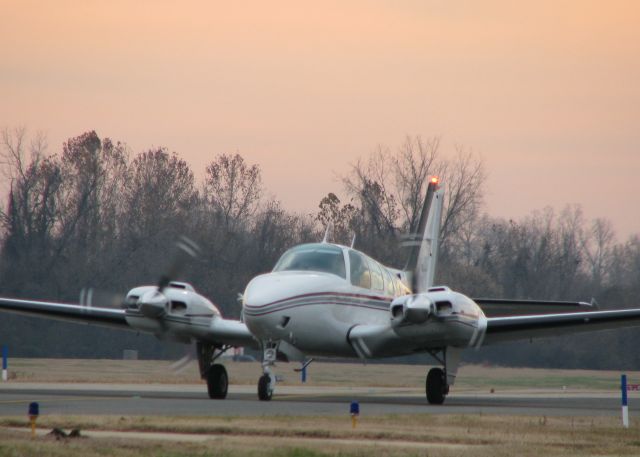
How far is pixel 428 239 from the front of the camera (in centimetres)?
2989

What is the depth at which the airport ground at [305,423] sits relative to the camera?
47.7ft

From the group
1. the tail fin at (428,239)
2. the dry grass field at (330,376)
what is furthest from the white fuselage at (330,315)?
the dry grass field at (330,376)

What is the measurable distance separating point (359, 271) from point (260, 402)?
11.7 ft

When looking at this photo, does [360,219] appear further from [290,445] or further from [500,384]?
[290,445]

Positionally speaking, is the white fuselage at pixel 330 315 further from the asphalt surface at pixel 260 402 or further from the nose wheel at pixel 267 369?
the asphalt surface at pixel 260 402

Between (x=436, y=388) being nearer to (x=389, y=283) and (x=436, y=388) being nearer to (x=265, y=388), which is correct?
(x=389, y=283)

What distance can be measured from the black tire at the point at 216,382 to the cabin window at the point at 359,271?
3444mm

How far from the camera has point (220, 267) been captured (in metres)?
73.2

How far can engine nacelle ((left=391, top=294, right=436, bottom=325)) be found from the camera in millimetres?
22641

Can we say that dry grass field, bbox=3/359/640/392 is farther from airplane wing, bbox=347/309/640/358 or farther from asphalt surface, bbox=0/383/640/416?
airplane wing, bbox=347/309/640/358

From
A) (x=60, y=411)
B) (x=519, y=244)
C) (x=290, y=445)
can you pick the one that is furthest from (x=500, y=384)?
(x=519, y=244)

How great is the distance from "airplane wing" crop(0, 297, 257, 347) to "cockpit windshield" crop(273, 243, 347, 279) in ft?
5.48

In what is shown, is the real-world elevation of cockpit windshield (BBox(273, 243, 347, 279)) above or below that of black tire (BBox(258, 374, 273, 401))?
above

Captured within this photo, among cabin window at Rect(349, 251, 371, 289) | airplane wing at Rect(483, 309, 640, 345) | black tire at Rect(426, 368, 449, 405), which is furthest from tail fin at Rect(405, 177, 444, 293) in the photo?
airplane wing at Rect(483, 309, 640, 345)
